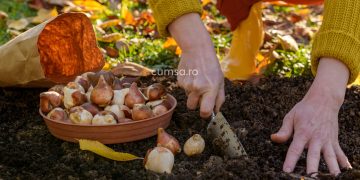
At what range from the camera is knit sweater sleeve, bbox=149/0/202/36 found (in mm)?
1763

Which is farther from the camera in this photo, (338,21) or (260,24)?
(260,24)

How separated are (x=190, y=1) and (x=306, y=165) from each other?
59cm

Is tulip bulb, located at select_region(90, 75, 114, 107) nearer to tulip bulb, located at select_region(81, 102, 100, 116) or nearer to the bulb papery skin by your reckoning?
tulip bulb, located at select_region(81, 102, 100, 116)

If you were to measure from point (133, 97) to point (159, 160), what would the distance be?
0.30 metres

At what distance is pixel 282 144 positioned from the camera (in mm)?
1734

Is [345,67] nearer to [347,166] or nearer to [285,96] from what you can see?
[347,166]

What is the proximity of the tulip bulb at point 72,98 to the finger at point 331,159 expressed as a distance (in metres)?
0.74

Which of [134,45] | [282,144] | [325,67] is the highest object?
[325,67]

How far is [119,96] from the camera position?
184 cm

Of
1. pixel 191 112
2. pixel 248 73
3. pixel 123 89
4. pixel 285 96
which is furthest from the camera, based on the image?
pixel 248 73

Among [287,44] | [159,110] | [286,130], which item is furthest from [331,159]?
[287,44]

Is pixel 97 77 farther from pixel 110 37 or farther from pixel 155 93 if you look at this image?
pixel 110 37

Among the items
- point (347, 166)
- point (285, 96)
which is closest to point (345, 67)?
point (347, 166)

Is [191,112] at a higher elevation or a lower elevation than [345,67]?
lower
